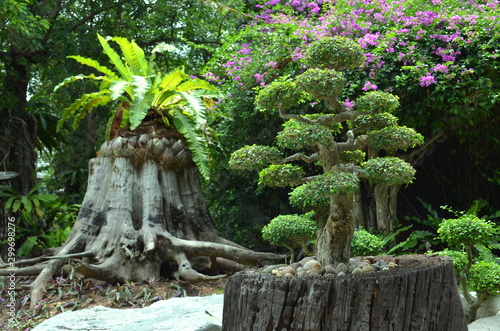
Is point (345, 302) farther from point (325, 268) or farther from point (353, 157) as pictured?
point (353, 157)

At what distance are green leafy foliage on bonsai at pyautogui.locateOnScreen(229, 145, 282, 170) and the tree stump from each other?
1.04 metres

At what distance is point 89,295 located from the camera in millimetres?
5887

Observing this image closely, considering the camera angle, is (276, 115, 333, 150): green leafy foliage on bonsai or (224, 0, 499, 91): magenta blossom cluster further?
(224, 0, 499, 91): magenta blossom cluster

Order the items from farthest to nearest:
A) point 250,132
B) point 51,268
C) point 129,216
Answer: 1. point 250,132
2. point 129,216
3. point 51,268

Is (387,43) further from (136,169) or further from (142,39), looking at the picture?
(142,39)

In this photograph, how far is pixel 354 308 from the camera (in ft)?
8.62


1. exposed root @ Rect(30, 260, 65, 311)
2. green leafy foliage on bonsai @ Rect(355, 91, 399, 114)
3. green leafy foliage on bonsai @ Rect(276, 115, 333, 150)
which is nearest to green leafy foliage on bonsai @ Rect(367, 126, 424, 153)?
green leafy foliage on bonsai @ Rect(355, 91, 399, 114)

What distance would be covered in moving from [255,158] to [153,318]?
189 centimetres

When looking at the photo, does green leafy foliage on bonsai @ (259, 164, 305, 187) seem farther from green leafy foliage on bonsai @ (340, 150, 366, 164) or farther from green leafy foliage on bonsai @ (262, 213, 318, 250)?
green leafy foliage on bonsai @ (340, 150, 366, 164)

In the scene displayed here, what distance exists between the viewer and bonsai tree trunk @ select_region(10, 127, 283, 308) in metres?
6.22

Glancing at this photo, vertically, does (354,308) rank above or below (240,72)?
below

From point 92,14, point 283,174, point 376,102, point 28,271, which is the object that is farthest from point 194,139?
point 92,14

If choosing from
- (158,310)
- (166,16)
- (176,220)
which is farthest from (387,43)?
(166,16)

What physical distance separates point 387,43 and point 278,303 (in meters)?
5.25
